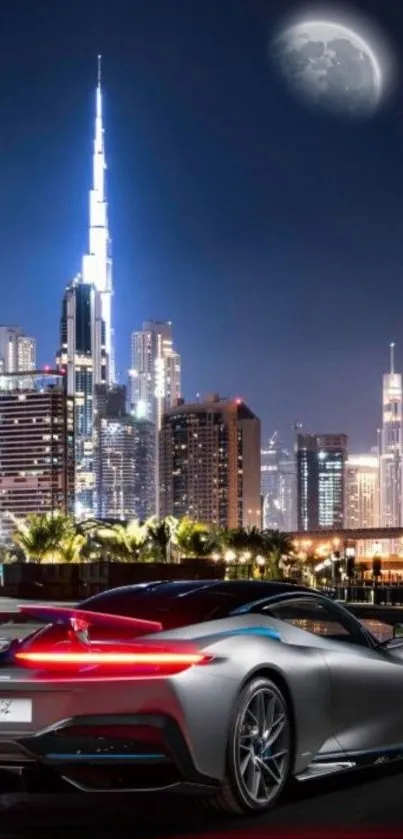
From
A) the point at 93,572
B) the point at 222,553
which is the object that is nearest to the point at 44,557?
the point at 93,572

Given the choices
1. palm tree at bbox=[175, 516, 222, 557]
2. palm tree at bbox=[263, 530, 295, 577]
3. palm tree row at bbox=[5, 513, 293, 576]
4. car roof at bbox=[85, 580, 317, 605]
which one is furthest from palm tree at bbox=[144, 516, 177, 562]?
car roof at bbox=[85, 580, 317, 605]

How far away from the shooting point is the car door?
7703 mm

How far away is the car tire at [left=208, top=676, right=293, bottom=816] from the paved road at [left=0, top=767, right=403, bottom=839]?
10 centimetres

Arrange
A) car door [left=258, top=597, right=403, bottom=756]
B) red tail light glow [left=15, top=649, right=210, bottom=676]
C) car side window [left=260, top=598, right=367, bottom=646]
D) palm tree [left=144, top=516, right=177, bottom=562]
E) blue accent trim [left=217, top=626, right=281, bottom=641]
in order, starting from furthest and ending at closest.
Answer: palm tree [left=144, top=516, right=177, bottom=562] < car side window [left=260, top=598, right=367, bottom=646] < car door [left=258, top=597, right=403, bottom=756] < blue accent trim [left=217, top=626, right=281, bottom=641] < red tail light glow [left=15, top=649, right=210, bottom=676]

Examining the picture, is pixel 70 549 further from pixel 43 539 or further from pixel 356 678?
pixel 356 678

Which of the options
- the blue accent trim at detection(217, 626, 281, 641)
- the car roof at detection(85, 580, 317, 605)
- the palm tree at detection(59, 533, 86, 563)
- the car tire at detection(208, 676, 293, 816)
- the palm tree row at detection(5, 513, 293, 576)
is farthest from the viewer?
the palm tree at detection(59, 533, 86, 563)

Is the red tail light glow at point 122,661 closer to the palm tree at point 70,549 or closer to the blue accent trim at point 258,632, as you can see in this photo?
the blue accent trim at point 258,632

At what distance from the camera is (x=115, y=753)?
661 centimetres

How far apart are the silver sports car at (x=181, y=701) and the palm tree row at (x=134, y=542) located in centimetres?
5424

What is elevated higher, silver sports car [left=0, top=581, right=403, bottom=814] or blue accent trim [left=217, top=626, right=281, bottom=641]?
blue accent trim [left=217, top=626, right=281, bottom=641]

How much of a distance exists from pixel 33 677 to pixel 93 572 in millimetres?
47052

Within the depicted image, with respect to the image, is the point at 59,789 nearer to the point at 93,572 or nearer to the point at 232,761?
the point at 232,761

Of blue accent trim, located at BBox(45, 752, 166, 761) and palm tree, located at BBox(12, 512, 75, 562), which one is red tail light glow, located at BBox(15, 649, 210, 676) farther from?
palm tree, located at BBox(12, 512, 75, 562)

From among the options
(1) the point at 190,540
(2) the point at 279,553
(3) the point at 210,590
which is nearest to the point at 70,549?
(1) the point at 190,540
